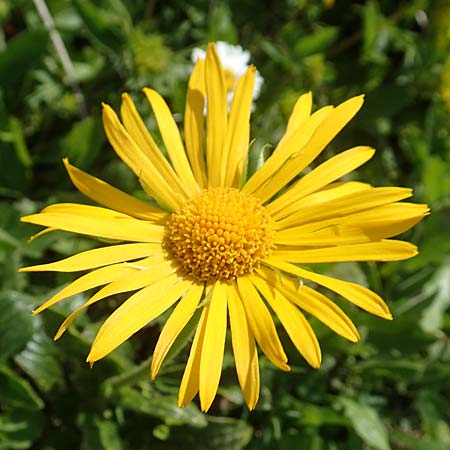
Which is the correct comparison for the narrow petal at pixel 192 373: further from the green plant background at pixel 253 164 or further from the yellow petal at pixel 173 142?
the yellow petal at pixel 173 142

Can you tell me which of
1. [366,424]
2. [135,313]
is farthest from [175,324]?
[366,424]

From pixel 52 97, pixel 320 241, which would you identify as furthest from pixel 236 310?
pixel 52 97

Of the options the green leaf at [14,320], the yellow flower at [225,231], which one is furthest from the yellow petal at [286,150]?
the green leaf at [14,320]

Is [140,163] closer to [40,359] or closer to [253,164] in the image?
[253,164]

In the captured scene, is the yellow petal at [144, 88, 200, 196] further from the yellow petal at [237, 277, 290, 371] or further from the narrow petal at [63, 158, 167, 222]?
the yellow petal at [237, 277, 290, 371]

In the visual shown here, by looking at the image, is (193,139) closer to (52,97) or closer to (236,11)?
(52,97)

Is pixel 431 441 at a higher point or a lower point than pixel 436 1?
lower
